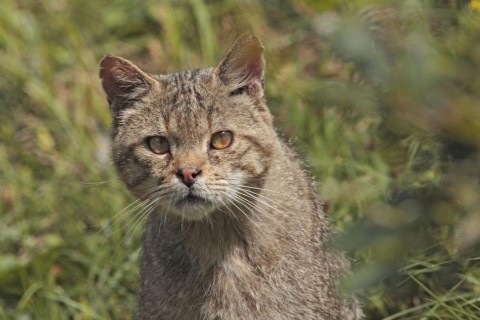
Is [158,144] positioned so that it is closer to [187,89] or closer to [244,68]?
[187,89]

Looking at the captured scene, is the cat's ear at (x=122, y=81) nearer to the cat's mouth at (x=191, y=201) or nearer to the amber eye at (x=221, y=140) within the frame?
the amber eye at (x=221, y=140)

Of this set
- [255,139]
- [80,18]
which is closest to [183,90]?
[255,139]

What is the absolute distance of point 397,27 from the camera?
184cm

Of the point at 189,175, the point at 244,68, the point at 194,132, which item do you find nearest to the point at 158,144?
the point at 194,132

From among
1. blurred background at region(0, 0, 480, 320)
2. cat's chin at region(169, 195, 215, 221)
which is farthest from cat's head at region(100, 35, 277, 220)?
blurred background at region(0, 0, 480, 320)

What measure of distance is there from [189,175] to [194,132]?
0.26 meters

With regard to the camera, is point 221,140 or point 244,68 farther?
point 244,68

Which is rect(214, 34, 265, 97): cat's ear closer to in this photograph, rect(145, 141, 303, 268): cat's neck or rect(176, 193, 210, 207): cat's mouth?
rect(145, 141, 303, 268): cat's neck

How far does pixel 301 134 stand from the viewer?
5504 millimetres

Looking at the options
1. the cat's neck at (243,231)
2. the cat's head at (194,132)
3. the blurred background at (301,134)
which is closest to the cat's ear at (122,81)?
the cat's head at (194,132)

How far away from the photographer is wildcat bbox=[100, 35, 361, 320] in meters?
3.92

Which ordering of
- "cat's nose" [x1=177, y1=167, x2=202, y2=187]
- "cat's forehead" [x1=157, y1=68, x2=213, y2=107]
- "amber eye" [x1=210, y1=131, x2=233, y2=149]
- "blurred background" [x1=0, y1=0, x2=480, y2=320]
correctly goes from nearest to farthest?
"blurred background" [x1=0, y1=0, x2=480, y2=320] → "cat's nose" [x1=177, y1=167, x2=202, y2=187] → "amber eye" [x1=210, y1=131, x2=233, y2=149] → "cat's forehead" [x1=157, y1=68, x2=213, y2=107]

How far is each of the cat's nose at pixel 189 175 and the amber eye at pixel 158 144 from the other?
26cm

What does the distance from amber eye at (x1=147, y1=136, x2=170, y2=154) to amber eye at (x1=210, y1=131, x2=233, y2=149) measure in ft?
0.67
